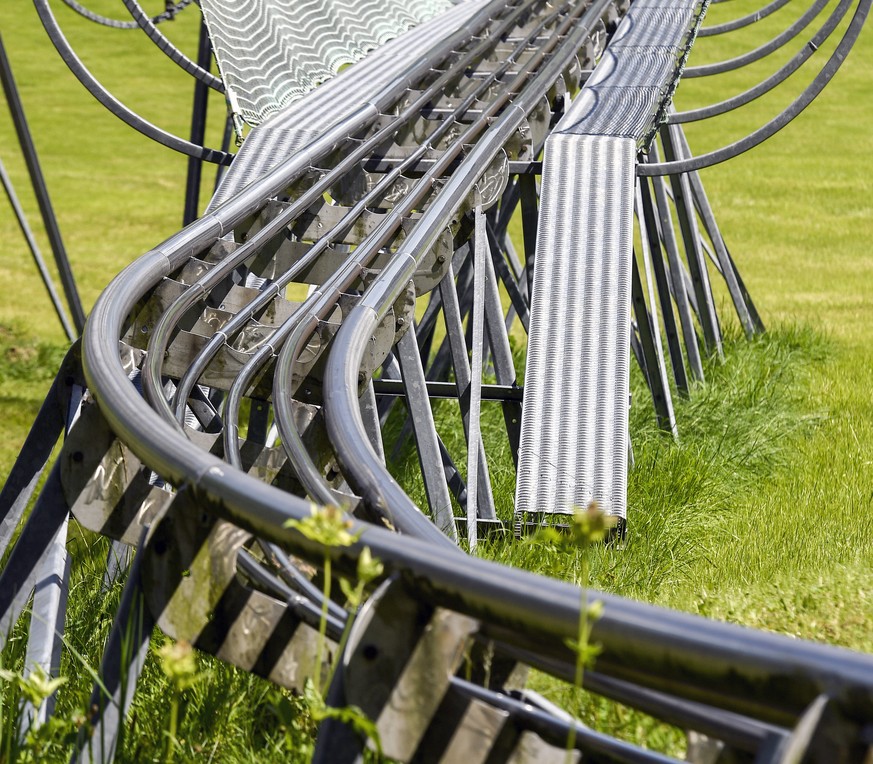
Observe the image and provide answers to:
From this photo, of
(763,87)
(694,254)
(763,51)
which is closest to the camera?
(763,87)

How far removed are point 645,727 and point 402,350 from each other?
1416 millimetres

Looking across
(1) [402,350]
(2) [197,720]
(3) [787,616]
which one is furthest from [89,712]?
(3) [787,616]

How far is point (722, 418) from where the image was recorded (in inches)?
227

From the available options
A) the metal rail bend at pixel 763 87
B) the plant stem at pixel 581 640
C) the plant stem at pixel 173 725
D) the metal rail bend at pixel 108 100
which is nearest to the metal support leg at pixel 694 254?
the metal rail bend at pixel 763 87

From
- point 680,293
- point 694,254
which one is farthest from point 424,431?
point 694,254

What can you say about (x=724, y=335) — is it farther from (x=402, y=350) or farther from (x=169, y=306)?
(x=169, y=306)

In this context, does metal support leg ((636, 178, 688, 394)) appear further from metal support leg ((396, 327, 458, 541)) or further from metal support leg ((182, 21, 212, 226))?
metal support leg ((396, 327, 458, 541))

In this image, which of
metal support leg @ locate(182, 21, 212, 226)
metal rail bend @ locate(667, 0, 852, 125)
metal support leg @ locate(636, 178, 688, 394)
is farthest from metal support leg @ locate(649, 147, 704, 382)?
metal support leg @ locate(182, 21, 212, 226)

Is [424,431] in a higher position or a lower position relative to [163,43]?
lower

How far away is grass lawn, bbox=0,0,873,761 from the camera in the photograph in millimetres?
2521

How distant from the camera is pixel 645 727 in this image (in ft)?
7.97

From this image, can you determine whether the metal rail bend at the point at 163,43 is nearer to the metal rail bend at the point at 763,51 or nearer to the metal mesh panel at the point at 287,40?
the metal mesh panel at the point at 287,40

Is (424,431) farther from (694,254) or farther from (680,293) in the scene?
(694,254)

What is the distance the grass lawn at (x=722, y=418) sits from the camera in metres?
2.52
